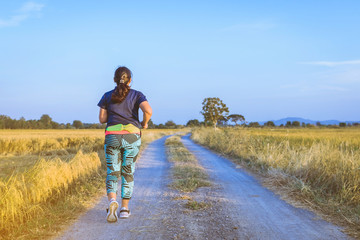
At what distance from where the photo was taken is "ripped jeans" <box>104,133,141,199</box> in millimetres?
4289

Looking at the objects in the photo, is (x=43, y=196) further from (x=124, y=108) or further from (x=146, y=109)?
(x=146, y=109)

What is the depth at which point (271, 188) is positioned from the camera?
689cm

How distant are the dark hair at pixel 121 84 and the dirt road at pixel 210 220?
6.19 ft

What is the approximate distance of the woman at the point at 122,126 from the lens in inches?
169

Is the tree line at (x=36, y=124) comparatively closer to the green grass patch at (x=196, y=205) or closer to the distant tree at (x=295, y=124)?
the distant tree at (x=295, y=124)

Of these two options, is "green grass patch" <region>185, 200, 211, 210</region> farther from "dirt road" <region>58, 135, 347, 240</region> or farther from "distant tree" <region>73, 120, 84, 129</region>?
"distant tree" <region>73, 120, 84, 129</region>

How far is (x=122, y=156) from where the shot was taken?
448 centimetres

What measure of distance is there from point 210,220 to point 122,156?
5.60ft

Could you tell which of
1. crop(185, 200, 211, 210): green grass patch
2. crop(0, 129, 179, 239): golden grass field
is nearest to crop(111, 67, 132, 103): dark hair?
crop(0, 129, 179, 239): golden grass field

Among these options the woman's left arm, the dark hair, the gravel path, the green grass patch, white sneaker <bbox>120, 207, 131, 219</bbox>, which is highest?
the dark hair

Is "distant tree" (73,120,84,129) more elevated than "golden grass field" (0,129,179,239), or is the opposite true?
"distant tree" (73,120,84,129)

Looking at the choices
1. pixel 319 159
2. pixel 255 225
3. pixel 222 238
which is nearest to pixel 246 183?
pixel 319 159

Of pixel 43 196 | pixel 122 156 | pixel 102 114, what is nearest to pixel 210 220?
pixel 122 156

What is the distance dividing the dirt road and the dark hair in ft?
→ 6.19
